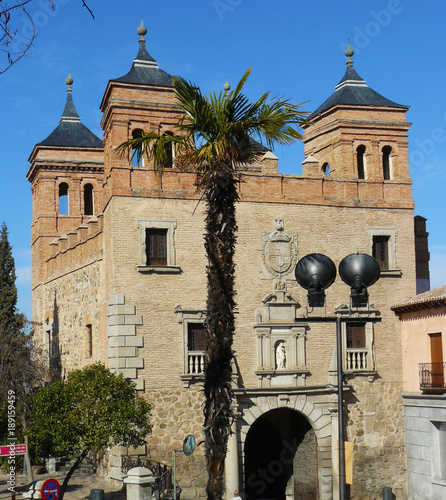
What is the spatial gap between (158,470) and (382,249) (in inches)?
422

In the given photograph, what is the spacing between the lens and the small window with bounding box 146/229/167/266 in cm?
2439

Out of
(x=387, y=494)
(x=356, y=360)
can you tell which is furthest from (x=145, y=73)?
(x=387, y=494)

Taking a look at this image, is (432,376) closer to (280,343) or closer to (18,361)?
(280,343)

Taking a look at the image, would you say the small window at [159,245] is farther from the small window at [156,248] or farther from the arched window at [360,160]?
the arched window at [360,160]

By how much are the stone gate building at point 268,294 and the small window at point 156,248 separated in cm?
4

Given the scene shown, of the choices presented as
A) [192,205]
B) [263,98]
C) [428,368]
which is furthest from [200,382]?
[263,98]

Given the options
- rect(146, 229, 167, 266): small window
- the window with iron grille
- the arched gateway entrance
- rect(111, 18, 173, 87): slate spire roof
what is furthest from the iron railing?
rect(111, 18, 173, 87): slate spire roof

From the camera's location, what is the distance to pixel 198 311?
24281 millimetres

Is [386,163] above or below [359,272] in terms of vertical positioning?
above

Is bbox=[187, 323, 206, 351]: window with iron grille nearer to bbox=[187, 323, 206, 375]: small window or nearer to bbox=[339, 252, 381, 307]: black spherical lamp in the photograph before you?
bbox=[187, 323, 206, 375]: small window

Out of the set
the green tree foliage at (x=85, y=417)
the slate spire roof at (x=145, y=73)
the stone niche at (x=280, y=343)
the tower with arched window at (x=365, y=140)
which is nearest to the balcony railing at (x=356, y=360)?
the stone niche at (x=280, y=343)

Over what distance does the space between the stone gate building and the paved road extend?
2.72ft

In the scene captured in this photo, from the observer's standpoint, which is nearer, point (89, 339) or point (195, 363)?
point (195, 363)

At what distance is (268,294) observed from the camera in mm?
25172
